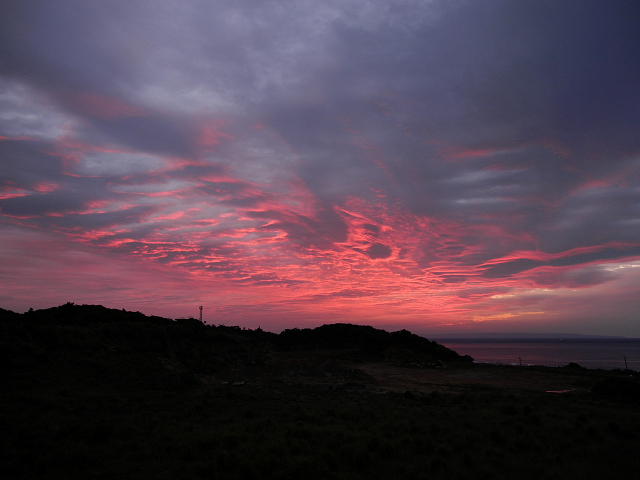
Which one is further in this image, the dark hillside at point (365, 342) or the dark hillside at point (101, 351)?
the dark hillside at point (365, 342)

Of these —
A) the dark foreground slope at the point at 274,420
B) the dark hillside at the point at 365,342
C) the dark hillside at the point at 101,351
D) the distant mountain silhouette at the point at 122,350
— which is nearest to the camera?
the dark foreground slope at the point at 274,420

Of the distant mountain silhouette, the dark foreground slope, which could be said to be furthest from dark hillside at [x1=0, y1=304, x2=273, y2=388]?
the dark foreground slope

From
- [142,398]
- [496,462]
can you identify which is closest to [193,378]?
[142,398]

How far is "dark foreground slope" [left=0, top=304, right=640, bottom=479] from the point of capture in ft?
29.4

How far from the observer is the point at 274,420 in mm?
13922

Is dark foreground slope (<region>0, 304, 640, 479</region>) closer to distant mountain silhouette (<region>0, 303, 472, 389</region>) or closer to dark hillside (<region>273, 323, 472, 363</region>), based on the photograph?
distant mountain silhouette (<region>0, 303, 472, 389</region>)

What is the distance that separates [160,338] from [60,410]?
17779mm

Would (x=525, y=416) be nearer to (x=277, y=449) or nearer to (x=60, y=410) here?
(x=277, y=449)

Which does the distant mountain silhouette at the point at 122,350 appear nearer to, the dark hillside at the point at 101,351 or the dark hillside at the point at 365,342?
the dark hillside at the point at 101,351

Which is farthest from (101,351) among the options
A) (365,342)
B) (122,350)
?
(365,342)

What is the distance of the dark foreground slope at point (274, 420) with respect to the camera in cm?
897

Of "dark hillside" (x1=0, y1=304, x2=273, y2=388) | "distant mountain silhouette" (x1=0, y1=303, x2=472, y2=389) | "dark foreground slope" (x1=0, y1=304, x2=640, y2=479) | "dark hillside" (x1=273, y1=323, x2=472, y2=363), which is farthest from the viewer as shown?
"dark hillside" (x1=273, y1=323, x2=472, y2=363)

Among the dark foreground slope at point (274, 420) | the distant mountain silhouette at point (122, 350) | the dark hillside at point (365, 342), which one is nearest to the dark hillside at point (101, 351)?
the distant mountain silhouette at point (122, 350)

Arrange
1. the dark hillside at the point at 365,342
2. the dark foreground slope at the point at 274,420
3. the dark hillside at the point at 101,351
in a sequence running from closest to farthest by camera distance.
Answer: the dark foreground slope at the point at 274,420
the dark hillside at the point at 101,351
the dark hillside at the point at 365,342
